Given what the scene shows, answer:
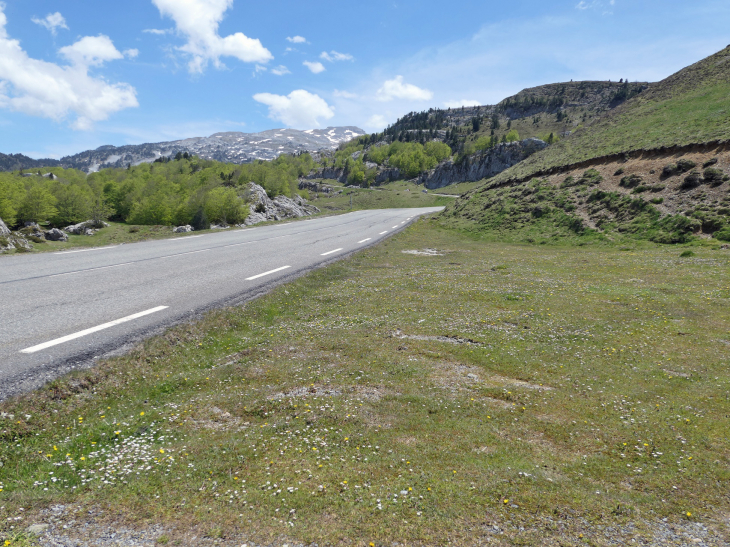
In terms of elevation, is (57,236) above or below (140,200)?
below

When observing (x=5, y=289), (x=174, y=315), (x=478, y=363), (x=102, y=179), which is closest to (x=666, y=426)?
(x=478, y=363)

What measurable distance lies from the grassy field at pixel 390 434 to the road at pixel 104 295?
2.31 feet

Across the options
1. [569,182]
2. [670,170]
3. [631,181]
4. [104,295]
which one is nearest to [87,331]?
[104,295]

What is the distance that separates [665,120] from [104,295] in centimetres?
5145

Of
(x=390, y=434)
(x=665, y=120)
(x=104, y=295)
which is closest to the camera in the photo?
(x=390, y=434)

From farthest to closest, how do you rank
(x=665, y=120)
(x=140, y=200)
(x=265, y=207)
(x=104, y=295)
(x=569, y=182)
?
(x=140, y=200) < (x=265, y=207) < (x=665, y=120) < (x=569, y=182) < (x=104, y=295)

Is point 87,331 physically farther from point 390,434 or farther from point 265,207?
point 265,207

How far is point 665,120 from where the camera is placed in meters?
39.4

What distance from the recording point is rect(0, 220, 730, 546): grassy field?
3.72 metres

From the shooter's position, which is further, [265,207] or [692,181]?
[265,207]

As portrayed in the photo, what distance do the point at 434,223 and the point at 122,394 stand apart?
3951 centimetres

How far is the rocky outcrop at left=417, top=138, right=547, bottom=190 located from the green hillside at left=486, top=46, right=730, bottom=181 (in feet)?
331

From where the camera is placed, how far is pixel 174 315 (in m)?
8.92

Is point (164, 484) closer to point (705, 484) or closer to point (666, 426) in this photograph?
point (705, 484)
